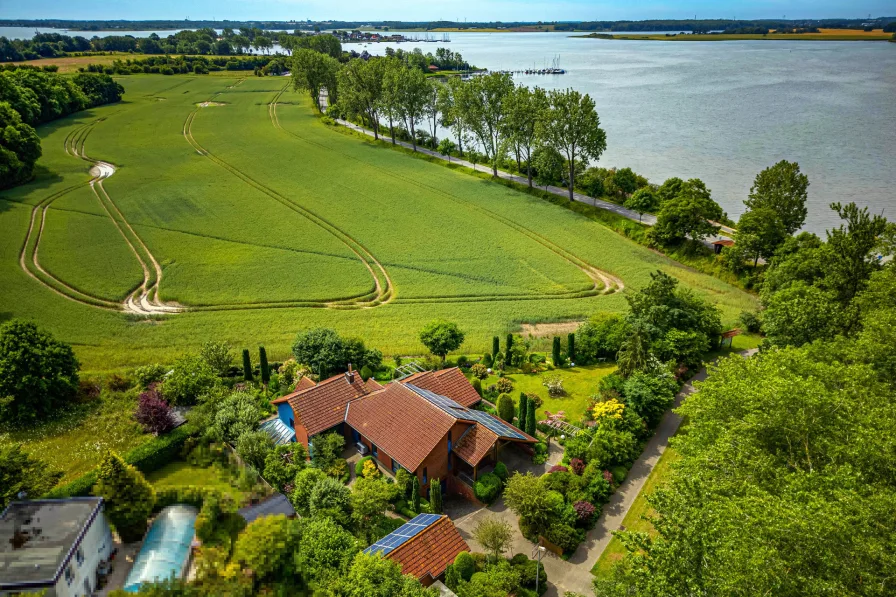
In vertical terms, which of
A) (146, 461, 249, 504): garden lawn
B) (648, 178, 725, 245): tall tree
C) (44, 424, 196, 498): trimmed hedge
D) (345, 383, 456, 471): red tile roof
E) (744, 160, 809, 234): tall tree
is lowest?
(146, 461, 249, 504): garden lawn

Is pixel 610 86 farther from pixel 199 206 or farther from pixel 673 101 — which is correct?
pixel 199 206

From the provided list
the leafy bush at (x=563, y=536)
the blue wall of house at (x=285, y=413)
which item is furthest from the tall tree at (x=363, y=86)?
the leafy bush at (x=563, y=536)

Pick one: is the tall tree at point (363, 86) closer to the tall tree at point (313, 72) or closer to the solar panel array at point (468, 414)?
the tall tree at point (313, 72)

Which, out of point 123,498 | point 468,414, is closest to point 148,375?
point 123,498

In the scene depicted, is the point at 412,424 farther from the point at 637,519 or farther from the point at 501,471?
the point at 637,519

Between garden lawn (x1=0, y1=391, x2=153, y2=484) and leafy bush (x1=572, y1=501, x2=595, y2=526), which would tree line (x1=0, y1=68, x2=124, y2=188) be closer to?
garden lawn (x1=0, y1=391, x2=153, y2=484)

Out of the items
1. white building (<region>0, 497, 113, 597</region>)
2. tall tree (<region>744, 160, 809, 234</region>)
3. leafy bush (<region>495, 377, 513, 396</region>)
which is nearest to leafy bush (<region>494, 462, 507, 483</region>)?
leafy bush (<region>495, 377, 513, 396</region>)
